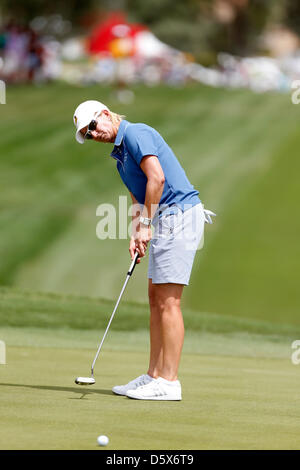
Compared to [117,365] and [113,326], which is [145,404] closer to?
[117,365]

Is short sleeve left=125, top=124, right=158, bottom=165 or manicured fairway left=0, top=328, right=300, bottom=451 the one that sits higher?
short sleeve left=125, top=124, right=158, bottom=165

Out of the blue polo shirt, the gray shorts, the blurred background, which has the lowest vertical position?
the gray shorts

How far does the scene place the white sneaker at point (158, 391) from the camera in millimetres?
5551

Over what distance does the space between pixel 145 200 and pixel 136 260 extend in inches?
17.5

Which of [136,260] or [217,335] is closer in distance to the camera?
[136,260]

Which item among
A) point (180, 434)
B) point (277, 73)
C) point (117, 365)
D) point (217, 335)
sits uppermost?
point (277, 73)

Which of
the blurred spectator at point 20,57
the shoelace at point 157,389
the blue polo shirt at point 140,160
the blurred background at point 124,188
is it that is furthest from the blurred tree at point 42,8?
the shoelace at point 157,389

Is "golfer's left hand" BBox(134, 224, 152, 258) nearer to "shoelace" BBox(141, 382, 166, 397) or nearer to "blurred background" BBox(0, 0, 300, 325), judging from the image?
"shoelace" BBox(141, 382, 166, 397)

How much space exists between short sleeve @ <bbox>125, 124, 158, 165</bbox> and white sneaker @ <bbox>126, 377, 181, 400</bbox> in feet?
4.12

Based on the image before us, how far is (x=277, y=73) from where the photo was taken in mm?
50219

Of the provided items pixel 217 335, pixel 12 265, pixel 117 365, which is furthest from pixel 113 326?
pixel 12 265

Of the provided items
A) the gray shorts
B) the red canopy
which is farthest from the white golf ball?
the red canopy

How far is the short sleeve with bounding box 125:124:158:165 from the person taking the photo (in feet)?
18.2

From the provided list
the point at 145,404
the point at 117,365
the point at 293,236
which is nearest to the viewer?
the point at 145,404
